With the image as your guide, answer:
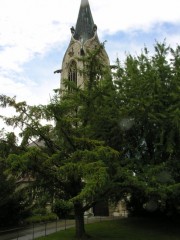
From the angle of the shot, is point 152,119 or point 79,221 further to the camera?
point 152,119

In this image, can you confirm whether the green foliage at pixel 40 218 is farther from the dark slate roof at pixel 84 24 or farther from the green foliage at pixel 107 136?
the dark slate roof at pixel 84 24

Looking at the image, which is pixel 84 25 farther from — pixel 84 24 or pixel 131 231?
pixel 131 231

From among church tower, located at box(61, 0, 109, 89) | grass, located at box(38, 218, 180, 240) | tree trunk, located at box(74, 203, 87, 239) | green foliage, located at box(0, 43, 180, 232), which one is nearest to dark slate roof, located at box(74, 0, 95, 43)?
church tower, located at box(61, 0, 109, 89)

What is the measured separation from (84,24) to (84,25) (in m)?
0.35

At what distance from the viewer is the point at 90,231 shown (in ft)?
76.6

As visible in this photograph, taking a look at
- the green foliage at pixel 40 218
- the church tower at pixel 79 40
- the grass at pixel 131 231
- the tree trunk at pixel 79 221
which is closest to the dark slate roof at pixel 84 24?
the church tower at pixel 79 40

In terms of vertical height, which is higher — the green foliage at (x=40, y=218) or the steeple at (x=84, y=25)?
the steeple at (x=84, y=25)

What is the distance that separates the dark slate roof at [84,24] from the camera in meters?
65.8

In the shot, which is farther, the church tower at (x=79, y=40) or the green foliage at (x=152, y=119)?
the church tower at (x=79, y=40)

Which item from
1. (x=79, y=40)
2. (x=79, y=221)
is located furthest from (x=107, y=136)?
(x=79, y=40)

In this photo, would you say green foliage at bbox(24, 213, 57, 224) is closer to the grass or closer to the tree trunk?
the grass

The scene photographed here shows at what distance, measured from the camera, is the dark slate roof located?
6575 centimetres

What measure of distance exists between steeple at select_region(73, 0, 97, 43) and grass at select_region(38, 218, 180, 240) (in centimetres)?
4327

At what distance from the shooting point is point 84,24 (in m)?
67.6
